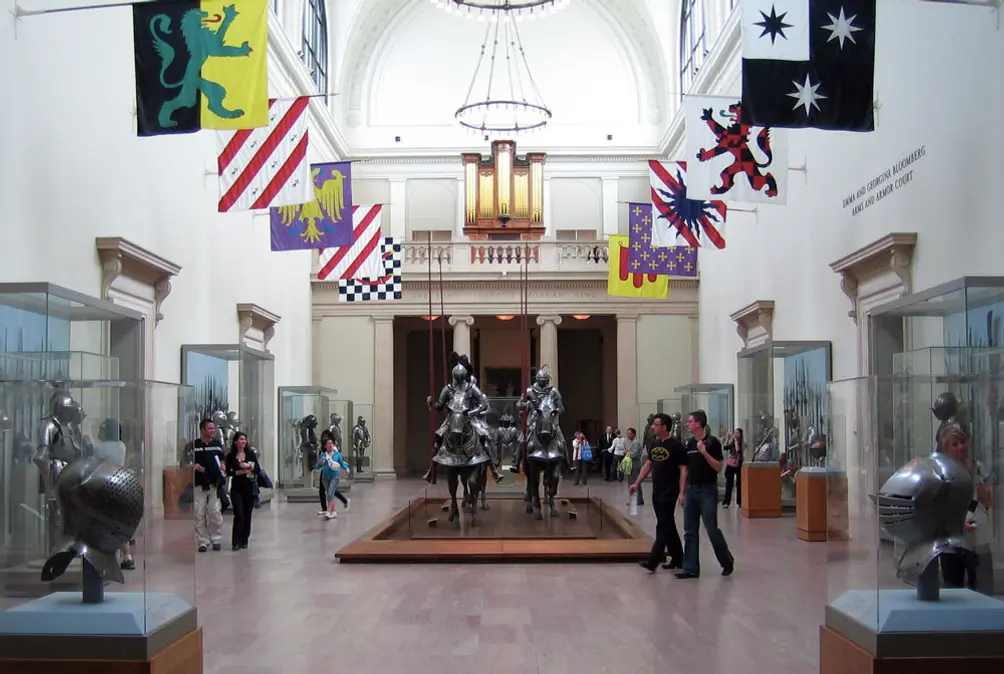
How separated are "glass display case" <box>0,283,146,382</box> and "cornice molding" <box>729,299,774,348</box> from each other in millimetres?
A: 12916

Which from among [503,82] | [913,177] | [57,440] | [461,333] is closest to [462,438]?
[913,177]

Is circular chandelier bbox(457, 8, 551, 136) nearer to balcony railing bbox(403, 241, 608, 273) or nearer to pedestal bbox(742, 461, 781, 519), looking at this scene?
balcony railing bbox(403, 241, 608, 273)

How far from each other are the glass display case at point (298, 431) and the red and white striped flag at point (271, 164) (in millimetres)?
6905

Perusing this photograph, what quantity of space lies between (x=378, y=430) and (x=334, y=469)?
13135 millimetres

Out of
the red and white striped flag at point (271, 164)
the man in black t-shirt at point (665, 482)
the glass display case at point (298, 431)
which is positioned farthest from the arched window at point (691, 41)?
the man in black t-shirt at point (665, 482)

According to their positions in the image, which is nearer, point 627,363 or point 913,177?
point 913,177

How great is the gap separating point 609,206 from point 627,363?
5.01 m

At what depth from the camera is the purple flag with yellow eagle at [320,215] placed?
17.7 meters

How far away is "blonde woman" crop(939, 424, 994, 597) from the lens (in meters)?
5.25

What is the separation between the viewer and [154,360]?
16.0 m

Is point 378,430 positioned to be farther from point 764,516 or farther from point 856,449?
point 856,449

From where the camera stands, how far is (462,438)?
1408 cm

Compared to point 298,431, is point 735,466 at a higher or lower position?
lower

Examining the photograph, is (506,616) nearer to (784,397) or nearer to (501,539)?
(501,539)
